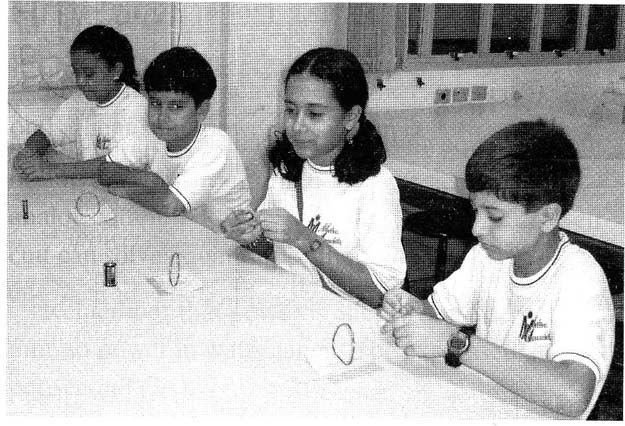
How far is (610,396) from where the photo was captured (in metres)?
1.39

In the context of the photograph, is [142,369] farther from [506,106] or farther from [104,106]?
[506,106]

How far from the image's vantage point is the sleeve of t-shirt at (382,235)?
4.55 ft

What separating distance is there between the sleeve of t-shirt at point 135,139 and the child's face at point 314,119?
0.58 metres

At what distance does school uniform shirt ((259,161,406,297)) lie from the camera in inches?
54.8

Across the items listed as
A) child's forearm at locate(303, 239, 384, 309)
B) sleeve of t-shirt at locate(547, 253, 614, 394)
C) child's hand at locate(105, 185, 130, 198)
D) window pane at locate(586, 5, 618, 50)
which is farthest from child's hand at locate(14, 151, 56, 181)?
window pane at locate(586, 5, 618, 50)

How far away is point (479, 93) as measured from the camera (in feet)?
9.19

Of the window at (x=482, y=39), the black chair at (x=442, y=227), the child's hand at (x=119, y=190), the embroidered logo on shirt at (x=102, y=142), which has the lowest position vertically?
the black chair at (x=442, y=227)

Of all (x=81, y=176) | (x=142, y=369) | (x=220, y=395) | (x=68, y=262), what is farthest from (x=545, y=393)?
(x=81, y=176)

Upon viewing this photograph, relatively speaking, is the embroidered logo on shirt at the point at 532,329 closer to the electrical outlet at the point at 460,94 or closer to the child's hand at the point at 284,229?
the child's hand at the point at 284,229

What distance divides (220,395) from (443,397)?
0.92 feet

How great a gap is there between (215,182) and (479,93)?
132cm

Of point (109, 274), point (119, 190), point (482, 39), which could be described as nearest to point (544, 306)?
point (109, 274)

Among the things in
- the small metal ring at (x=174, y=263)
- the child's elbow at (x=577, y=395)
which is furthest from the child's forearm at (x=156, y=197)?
the child's elbow at (x=577, y=395)

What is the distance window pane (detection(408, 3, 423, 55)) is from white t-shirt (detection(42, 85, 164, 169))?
3.71ft
